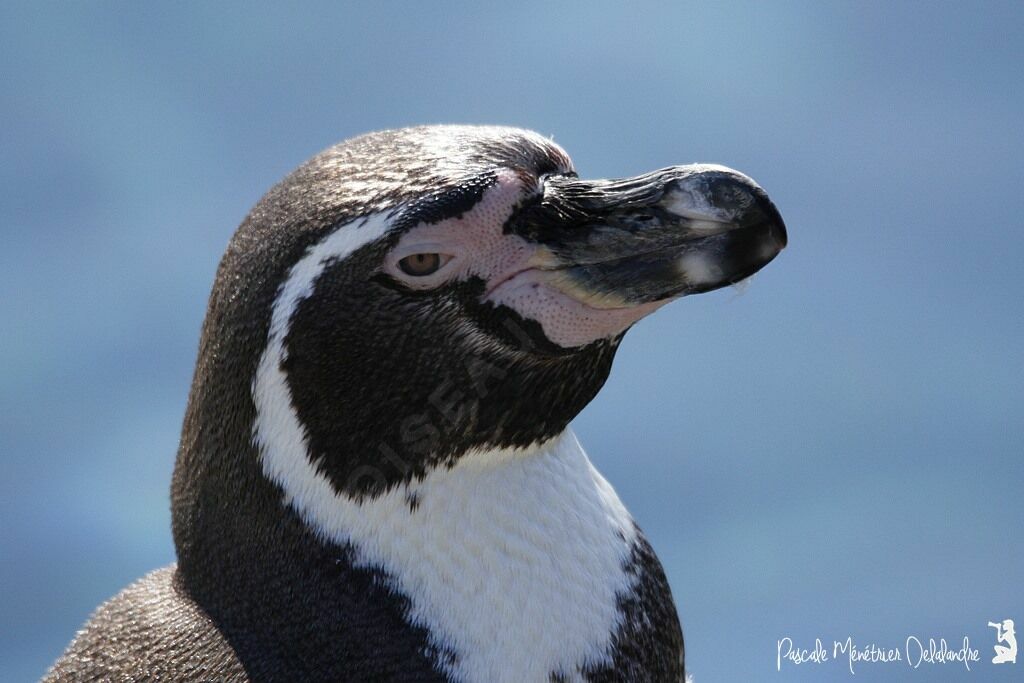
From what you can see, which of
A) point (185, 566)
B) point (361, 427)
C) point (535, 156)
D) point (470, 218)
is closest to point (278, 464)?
point (361, 427)

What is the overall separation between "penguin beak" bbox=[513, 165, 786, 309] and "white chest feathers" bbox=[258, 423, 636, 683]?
0.26m

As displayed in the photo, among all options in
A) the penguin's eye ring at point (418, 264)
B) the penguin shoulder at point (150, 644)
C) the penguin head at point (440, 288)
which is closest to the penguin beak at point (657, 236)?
the penguin head at point (440, 288)

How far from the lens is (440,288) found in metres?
1.85

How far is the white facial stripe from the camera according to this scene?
1.84m

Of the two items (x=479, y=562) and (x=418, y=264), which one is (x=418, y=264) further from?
(x=479, y=562)

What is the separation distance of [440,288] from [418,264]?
0.04m

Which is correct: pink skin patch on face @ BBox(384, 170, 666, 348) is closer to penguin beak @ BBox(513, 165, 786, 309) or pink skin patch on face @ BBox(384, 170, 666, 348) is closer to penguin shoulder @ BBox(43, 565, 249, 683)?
penguin beak @ BBox(513, 165, 786, 309)

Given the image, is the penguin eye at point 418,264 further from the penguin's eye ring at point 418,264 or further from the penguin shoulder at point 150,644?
the penguin shoulder at point 150,644

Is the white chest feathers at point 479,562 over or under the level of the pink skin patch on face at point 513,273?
under

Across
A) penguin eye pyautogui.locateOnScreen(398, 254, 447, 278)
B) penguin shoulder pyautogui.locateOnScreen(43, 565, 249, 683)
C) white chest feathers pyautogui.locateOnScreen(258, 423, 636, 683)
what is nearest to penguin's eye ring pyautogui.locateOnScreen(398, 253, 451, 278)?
penguin eye pyautogui.locateOnScreen(398, 254, 447, 278)

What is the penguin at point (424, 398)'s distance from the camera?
184cm

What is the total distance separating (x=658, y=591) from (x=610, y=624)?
0.14 m

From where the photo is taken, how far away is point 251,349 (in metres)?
1.88

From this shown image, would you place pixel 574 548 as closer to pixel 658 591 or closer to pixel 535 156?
pixel 658 591
